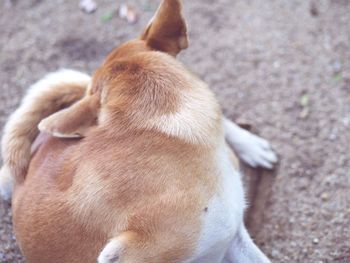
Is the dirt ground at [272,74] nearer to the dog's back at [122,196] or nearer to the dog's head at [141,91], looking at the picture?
the dog's back at [122,196]

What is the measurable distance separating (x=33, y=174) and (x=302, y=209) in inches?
70.0

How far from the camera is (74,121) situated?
8.59 ft

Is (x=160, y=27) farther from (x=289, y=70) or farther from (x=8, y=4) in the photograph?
(x=8, y=4)

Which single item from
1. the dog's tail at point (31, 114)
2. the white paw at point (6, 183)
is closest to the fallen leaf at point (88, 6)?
the dog's tail at point (31, 114)

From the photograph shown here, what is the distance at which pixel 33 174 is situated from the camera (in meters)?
2.88

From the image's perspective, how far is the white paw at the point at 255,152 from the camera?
383 cm

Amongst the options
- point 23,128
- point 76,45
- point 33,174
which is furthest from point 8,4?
point 33,174

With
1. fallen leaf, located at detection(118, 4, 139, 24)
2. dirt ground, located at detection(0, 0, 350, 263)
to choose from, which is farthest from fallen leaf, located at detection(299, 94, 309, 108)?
fallen leaf, located at detection(118, 4, 139, 24)

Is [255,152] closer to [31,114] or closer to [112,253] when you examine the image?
[31,114]

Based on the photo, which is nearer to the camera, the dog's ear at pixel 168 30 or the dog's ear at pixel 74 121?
the dog's ear at pixel 74 121

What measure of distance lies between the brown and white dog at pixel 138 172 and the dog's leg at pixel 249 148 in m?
0.90

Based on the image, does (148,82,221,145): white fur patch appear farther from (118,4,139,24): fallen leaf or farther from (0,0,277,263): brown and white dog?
(118,4,139,24): fallen leaf

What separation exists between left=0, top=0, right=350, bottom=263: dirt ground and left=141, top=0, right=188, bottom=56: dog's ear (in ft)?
4.38

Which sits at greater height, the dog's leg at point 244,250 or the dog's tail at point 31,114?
the dog's tail at point 31,114
